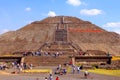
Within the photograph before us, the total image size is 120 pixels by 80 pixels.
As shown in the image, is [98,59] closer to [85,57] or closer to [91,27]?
[85,57]

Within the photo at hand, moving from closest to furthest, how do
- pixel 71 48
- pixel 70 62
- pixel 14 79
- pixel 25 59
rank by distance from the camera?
pixel 14 79 → pixel 70 62 → pixel 25 59 → pixel 71 48

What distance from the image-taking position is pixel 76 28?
9956cm

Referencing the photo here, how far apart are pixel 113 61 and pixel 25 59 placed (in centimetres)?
1342

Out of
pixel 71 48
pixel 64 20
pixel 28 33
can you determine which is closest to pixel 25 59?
pixel 71 48

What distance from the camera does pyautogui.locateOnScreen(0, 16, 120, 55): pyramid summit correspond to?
8825 cm

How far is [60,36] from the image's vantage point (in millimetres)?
93625

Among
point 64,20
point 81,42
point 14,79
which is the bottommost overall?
point 14,79

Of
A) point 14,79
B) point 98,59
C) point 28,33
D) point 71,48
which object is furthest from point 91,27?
point 14,79

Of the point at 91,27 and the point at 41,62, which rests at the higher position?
the point at 91,27

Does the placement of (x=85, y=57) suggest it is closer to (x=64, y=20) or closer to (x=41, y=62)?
(x=41, y=62)

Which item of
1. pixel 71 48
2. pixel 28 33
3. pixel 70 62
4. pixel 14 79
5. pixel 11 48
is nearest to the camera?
pixel 14 79

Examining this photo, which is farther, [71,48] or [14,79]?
[71,48]

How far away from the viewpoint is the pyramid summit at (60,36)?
290 feet

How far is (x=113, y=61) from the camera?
56.8 metres
